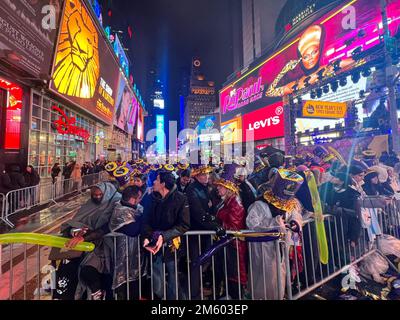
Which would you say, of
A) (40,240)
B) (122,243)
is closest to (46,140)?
(40,240)

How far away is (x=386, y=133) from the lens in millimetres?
11852

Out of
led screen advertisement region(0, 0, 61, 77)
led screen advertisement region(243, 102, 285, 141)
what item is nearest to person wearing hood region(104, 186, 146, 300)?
led screen advertisement region(0, 0, 61, 77)

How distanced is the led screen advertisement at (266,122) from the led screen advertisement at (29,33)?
27.4m

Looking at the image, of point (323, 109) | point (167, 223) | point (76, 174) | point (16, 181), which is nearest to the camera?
point (167, 223)

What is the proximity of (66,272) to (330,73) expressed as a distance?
51.1ft

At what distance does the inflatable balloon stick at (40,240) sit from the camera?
86.6 inches

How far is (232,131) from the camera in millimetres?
45312

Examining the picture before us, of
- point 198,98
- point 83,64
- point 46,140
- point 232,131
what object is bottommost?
point 46,140

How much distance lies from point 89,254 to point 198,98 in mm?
161129

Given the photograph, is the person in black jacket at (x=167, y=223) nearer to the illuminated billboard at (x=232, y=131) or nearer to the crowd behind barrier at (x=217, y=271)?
the crowd behind barrier at (x=217, y=271)
